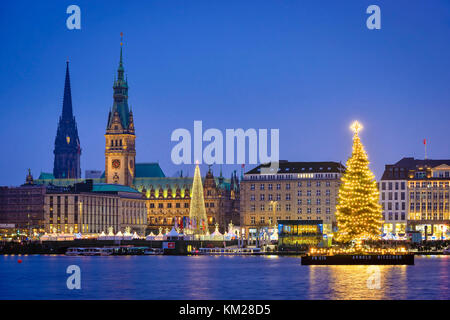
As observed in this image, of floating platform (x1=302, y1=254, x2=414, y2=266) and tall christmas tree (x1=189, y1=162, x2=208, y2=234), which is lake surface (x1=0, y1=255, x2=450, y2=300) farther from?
tall christmas tree (x1=189, y1=162, x2=208, y2=234)

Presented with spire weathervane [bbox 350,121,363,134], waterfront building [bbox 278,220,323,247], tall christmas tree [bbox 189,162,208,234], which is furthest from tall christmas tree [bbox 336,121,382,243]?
waterfront building [bbox 278,220,323,247]

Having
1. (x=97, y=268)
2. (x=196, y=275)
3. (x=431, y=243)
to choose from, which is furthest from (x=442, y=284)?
(x=431, y=243)

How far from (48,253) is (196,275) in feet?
294

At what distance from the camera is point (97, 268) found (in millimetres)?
122875

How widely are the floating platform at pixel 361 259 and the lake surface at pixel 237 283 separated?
101 centimetres

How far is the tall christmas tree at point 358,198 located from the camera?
105688 mm

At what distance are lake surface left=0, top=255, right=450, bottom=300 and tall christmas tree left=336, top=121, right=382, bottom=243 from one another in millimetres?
5056

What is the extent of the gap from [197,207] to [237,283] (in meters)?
84.5

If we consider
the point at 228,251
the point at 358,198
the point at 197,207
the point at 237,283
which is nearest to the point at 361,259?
the point at 358,198

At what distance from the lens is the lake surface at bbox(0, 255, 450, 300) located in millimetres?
79562

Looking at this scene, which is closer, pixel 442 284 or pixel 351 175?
pixel 442 284

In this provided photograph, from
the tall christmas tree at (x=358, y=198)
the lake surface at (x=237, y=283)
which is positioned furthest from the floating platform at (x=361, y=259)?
the tall christmas tree at (x=358, y=198)

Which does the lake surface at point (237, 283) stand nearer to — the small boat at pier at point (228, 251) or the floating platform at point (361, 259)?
the floating platform at point (361, 259)
